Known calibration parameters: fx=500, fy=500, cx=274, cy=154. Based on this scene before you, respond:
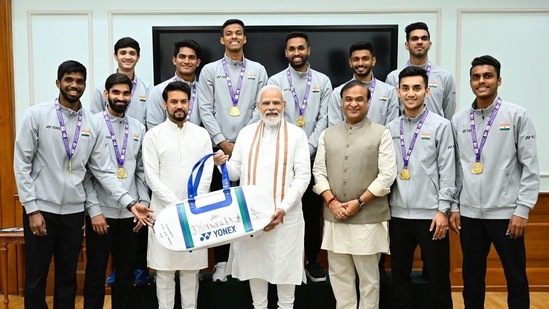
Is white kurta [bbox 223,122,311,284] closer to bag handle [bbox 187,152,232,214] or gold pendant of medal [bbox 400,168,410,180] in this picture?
bag handle [bbox 187,152,232,214]

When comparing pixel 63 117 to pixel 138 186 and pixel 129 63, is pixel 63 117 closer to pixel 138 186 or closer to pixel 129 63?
pixel 138 186

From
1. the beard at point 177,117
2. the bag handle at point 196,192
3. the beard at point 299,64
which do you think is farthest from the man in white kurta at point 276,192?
the beard at point 299,64

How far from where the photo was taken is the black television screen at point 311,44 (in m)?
4.51

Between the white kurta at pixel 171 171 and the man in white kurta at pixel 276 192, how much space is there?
0.69 ft

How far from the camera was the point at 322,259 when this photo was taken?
4516 mm

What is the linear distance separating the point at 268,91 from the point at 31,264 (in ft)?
5.89

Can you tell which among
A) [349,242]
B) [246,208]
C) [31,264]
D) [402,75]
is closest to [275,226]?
[246,208]

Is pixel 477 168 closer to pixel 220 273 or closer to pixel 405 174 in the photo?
pixel 405 174

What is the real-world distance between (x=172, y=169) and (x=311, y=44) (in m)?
1.97

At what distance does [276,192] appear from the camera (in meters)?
3.21

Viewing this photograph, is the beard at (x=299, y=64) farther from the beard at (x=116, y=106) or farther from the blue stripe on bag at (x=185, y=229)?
the blue stripe on bag at (x=185, y=229)

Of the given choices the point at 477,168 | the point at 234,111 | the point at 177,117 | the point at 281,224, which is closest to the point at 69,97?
the point at 177,117

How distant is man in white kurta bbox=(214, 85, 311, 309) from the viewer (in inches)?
125

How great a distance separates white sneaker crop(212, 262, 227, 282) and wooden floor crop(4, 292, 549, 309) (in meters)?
1.20
